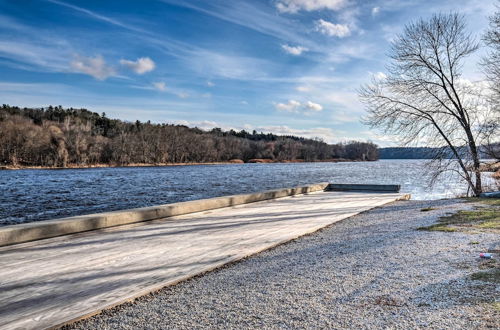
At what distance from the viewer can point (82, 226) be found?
5.90 m

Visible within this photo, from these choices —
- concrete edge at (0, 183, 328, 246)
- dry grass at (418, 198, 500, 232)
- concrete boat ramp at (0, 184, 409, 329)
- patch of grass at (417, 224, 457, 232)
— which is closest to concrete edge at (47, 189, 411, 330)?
concrete boat ramp at (0, 184, 409, 329)

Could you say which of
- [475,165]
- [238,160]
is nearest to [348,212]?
[475,165]

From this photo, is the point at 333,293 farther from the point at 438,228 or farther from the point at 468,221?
the point at 468,221

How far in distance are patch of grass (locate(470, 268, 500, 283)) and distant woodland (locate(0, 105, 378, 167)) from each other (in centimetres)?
7902

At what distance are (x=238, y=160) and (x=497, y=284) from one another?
118887 millimetres

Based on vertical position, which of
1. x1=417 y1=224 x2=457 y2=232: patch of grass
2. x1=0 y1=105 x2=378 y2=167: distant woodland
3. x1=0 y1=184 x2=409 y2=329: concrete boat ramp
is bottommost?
x1=0 y1=184 x2=409 y2=329: concrete boat ramp

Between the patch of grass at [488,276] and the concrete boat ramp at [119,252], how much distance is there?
8.69ft

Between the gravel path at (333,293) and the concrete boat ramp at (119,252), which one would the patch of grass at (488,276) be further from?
the concrete boat ramp at (119,252)

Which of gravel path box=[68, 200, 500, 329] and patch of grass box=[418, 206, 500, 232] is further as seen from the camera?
patch of grass box=[418, 206, 500, 232]

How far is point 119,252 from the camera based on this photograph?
478 cm

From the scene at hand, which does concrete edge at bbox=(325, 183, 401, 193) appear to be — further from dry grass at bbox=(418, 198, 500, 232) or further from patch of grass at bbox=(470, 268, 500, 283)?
patch of grass at bbox=(470, 268, 500, 283)

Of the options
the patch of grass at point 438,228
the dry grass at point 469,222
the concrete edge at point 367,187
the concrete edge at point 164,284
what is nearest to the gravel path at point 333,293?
the concrete edge at point 164,284

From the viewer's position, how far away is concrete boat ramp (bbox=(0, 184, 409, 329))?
3113 mm

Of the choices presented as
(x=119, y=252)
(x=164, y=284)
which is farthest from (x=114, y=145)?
(x=164, y=284)
